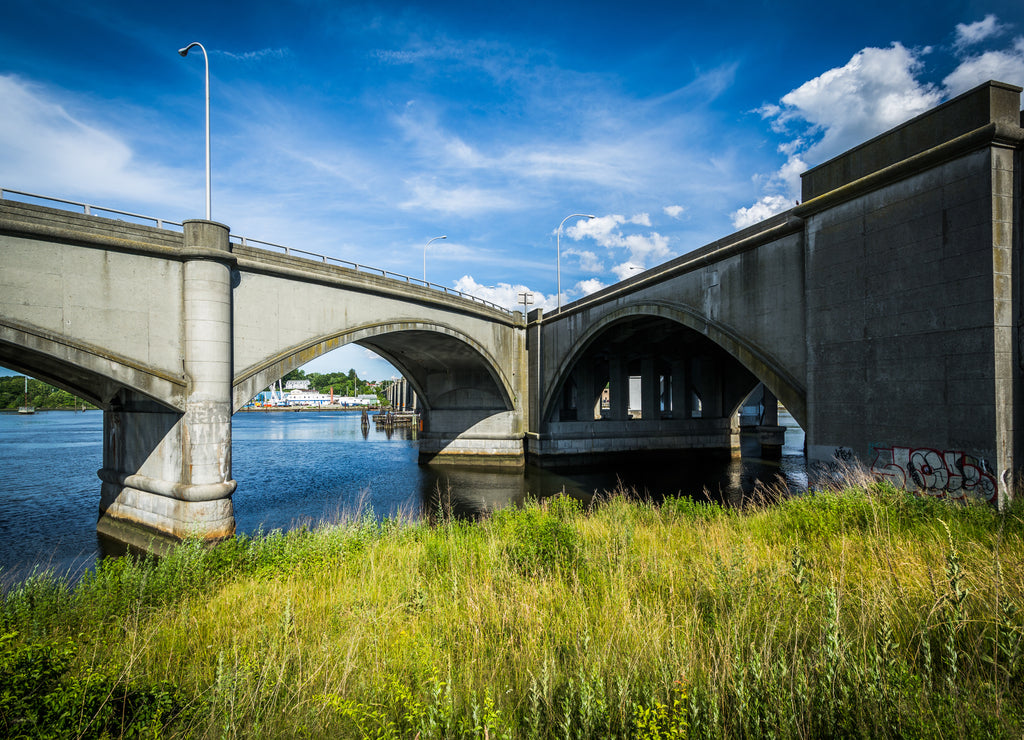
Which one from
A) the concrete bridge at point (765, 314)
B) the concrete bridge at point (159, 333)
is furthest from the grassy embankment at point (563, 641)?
the concrete bridge at point (159, 333)

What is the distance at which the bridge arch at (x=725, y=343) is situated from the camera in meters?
14.2

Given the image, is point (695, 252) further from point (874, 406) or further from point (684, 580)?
point (684, 580)

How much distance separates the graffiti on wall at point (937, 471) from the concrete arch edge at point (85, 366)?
19.1 metres

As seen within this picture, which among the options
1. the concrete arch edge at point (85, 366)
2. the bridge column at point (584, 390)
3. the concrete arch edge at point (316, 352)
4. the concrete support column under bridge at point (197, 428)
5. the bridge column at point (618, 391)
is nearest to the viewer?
the concrete arch edge at point (85, 366)

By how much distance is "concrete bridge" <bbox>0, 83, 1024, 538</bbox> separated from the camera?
9.81 meters

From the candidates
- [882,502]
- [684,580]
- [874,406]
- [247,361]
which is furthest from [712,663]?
[247,361]

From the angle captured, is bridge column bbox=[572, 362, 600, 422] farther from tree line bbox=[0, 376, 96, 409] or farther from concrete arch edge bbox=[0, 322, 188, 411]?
tree line bbox=[0, 376, 96, 409]

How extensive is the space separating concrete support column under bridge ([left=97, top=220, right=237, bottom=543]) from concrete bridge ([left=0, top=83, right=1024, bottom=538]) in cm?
6

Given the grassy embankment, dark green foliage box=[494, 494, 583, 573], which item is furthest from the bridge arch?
dark green foliage box=[494, 494, 583, 573]

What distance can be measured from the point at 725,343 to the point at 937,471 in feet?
24.8

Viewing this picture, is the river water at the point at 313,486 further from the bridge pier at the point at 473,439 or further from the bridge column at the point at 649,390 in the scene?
the bridge column at the point at 649,390

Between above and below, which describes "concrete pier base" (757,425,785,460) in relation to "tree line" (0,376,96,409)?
below

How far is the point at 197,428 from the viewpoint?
14.5 metres

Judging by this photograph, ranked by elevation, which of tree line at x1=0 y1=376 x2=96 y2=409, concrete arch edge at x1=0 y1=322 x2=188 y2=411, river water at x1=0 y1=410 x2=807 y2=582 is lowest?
river water at x1=0 y1=410 x2=807 y2=582
